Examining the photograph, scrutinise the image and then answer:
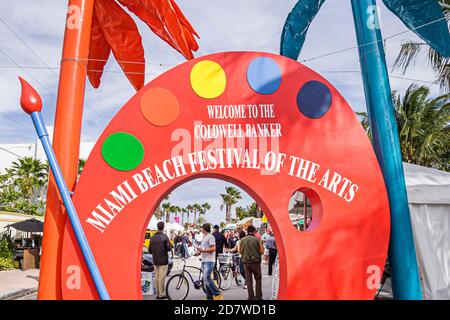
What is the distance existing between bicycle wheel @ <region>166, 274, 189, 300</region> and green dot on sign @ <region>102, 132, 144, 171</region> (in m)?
4.34

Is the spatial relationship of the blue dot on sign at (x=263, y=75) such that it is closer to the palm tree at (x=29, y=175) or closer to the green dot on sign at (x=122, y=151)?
the green dot on sign at (x=122, y=151)

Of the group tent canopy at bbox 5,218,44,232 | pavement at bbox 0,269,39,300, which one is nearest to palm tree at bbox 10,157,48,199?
tent canopy at bbox 5,218,44,232

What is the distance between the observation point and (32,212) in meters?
26.8

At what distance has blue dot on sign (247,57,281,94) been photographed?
5.56 meters

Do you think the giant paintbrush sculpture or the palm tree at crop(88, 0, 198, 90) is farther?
the palm tree at crop(88, 0, 198, 90)

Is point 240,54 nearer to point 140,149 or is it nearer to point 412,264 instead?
point 140,149

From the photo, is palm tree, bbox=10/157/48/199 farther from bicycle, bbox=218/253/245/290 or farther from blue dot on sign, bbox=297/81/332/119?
blue dot on sign, bbox=297/81/332/119

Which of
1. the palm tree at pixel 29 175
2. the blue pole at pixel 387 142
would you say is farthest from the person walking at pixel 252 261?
the palm tree at pixel 29 175

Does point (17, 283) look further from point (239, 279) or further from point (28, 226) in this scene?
point (239, 279)

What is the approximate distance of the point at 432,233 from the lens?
7789mm

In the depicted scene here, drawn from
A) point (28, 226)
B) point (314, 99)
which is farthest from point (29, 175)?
point (314, 99)

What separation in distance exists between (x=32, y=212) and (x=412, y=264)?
25949mm

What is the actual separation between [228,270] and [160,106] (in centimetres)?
655
